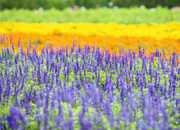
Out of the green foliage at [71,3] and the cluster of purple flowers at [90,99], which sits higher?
the green foliage at [71,3]

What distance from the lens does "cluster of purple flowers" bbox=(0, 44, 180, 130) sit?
330 centimetres

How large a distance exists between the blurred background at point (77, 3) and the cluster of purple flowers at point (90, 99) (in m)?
19.7

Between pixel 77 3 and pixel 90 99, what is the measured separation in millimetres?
25828

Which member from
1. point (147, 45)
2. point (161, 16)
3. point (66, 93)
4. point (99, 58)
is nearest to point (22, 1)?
point (161, 16)

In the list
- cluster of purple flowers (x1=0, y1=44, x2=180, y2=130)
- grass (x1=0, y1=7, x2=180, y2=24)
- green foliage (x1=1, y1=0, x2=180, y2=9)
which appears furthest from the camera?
green foliage (x1=1, y1=0, x2=180, y2=9)

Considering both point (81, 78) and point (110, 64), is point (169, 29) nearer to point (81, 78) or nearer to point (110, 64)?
point (110, 64)

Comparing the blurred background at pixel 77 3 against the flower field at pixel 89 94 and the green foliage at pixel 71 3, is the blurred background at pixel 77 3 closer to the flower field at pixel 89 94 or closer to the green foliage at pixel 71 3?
the green foliage at pixel 71 3

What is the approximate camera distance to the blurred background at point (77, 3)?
25.0m

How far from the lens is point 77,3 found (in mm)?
29078

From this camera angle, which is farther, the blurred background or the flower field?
the blurred background

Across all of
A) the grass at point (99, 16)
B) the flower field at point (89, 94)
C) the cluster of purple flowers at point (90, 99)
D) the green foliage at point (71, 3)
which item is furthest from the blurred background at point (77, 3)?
the cluster of purple flowers at point (90, 99)

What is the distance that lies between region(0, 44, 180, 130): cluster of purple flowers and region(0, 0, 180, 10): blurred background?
19.7 metres

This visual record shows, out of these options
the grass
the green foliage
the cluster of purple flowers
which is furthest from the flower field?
the green foliage

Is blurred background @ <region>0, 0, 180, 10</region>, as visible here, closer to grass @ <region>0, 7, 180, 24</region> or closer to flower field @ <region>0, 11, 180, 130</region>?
grass @ <region>0, 7, 180, 24</region>
